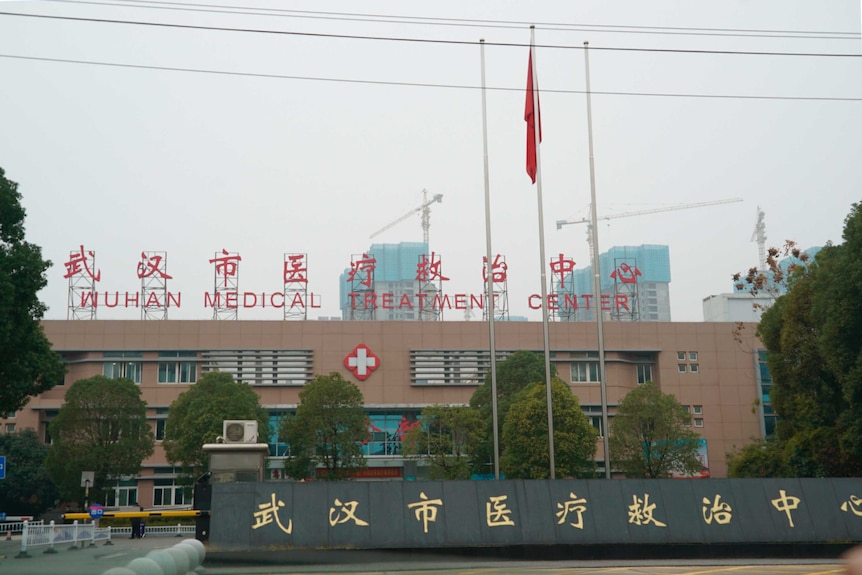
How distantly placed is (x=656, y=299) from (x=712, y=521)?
13007 cm

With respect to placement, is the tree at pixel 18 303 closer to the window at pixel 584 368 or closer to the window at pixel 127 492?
the window at pixel 127 492

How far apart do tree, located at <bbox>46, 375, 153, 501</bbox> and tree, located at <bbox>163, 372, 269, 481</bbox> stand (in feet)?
5.23

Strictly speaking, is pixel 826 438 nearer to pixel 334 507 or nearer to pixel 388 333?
pixel 334 507

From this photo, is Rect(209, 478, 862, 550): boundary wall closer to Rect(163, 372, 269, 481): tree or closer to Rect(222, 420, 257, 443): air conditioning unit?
Rect(222, 420, 257, 443): air conditioning unit

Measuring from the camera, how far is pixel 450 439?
36375mm

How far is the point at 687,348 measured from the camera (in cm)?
4884

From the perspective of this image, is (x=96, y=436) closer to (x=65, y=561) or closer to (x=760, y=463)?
(x=65, y=561)

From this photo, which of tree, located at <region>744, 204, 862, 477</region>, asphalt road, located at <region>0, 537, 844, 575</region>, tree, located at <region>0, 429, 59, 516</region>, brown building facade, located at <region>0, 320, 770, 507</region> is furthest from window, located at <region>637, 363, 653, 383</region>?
asphalt road, located at <region>0, 537, 844, 575</region>

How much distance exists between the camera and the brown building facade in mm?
45375

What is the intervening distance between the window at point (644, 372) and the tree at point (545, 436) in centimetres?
1746

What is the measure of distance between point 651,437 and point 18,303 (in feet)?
80.8

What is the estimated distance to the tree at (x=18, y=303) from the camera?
19.8 meters

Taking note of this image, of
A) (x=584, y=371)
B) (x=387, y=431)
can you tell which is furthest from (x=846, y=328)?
(x=387, y=431)

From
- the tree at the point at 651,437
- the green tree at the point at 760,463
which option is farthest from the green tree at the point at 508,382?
the green tree at the point at 760,463
